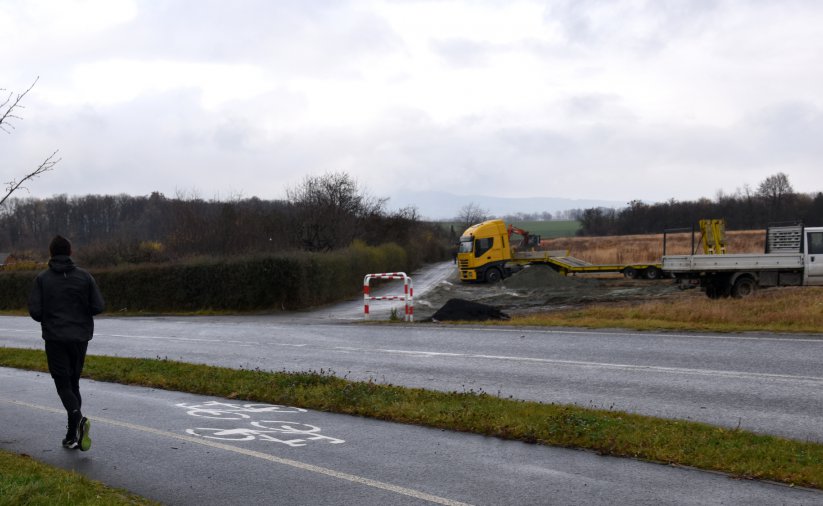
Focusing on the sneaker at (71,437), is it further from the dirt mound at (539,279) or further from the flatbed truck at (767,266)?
the dirt mound at (539,279)

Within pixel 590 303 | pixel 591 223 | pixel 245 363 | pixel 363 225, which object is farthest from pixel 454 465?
pixel 591 223

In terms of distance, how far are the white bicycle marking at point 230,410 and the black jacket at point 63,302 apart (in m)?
2.02

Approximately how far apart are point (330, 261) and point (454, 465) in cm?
2774

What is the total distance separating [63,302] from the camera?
745cm

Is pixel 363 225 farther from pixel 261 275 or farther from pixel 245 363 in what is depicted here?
pixel 245 363

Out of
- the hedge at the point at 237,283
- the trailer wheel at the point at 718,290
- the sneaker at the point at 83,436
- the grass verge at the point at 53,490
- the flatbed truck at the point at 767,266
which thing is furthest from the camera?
the hedge at the point at 237,283

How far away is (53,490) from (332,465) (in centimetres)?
219

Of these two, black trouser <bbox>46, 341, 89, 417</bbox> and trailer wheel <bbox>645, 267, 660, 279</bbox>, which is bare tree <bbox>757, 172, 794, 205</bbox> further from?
black trouser <bbox>46, 341, 89, 417</bbox>

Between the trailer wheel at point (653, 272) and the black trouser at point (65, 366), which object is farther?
the trailer wheel at point (653, 272)

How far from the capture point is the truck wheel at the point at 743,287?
82.3ft

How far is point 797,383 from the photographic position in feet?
32.3

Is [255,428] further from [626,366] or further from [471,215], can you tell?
[471,215]

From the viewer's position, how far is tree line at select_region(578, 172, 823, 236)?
75.1 meters

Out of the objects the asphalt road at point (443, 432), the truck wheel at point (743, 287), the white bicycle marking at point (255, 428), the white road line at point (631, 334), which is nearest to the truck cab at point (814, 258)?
the truck wheel at point (743, 287)
